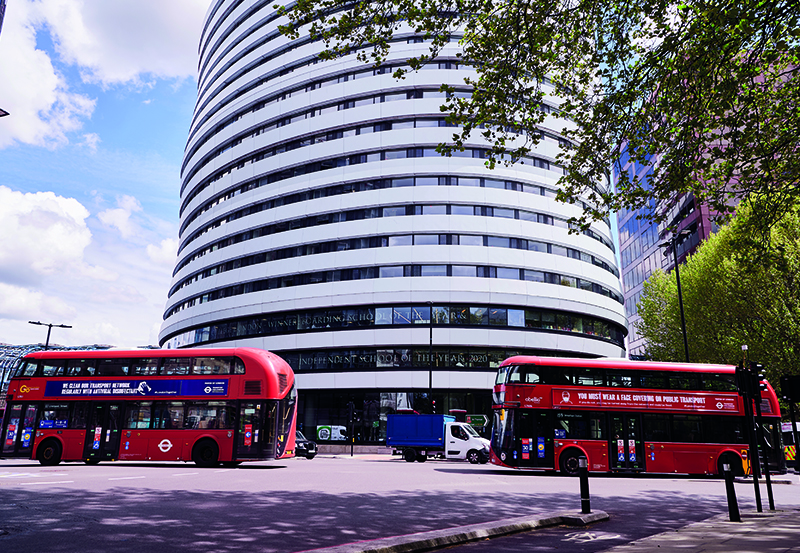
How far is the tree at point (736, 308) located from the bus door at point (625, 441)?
25.7 feet

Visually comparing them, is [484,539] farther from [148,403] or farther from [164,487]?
[148,403]

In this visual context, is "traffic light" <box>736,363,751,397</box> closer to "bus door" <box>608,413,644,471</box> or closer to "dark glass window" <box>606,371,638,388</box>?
"dark glass window" <box>606,371,638,388</box>

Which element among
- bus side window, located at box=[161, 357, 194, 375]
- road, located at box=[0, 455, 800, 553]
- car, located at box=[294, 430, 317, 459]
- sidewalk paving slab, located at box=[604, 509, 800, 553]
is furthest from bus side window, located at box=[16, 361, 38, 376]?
sidewalk paving slab, located at box=[604, 509, 800, 553]

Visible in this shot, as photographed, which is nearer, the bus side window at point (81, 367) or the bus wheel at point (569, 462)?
the bus wheel at point (569, 462)

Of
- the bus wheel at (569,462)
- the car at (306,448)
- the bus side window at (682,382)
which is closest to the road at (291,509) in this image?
the bus wheel at (569,462)

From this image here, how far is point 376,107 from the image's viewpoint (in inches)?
1585

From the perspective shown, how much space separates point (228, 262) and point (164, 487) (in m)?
33.5

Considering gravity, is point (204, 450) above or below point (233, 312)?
below

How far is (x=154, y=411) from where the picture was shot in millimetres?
17875

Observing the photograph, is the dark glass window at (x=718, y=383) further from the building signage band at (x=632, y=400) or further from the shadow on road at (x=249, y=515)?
the shadow on road at (x=249, y=515)

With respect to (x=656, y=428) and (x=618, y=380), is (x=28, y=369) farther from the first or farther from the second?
(x=656, y=428)

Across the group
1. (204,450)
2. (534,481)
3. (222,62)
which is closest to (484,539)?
(534,481)

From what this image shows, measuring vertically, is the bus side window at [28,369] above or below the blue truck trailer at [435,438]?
above

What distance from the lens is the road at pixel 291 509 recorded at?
20.4 feet
